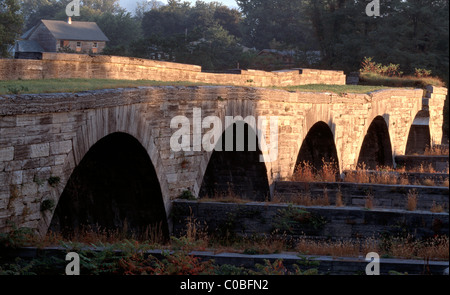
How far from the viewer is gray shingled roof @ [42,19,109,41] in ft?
176

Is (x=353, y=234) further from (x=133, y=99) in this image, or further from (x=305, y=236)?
(x=133, y=99)

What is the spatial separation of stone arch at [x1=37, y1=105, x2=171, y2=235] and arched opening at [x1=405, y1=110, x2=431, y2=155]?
20146 millimetres

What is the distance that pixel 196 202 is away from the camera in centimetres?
1295

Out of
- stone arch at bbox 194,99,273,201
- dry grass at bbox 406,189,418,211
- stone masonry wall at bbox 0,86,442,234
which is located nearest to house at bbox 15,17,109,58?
stone masonry wall at bbox 0,86,442,234

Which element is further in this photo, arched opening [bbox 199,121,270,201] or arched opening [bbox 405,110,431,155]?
arched opening [bbox 405,110,431,155]

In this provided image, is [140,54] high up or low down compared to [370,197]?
up

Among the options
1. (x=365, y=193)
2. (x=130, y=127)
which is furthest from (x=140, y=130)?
(x=365, y=193)

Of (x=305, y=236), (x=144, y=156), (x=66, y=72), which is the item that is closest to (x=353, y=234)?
(x=305, y=236)

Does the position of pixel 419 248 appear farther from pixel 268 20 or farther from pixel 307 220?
pixel 268 20

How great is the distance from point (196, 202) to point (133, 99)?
256 cm

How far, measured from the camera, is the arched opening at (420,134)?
99.5 ft

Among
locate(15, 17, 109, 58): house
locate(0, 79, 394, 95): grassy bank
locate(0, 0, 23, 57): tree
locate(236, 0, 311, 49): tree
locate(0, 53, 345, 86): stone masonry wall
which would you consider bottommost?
locate(0, 79, 394, 95): grassy bank

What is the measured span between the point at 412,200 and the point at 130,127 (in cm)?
597

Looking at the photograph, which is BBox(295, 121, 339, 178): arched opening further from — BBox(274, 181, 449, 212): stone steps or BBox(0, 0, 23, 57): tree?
BBox(0, 0, 23, 57): tree
